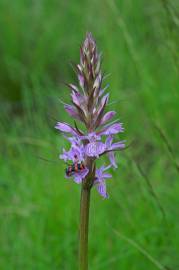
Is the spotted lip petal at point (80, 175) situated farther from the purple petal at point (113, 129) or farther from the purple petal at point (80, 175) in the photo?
the purple petal at point (113, 129)

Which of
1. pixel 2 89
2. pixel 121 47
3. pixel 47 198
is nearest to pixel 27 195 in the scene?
pixel 47 198

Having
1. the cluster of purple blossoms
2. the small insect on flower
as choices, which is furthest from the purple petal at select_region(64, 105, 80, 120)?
the small insect on flower

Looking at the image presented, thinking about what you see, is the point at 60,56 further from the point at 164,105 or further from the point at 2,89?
the point at 164,105

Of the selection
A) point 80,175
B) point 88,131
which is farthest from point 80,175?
point 88,131

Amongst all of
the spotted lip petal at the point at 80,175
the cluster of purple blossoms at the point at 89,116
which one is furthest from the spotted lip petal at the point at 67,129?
the spotted lip petal at the point at 80,175

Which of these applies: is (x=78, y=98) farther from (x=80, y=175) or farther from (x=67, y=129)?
(x=80, y=175)

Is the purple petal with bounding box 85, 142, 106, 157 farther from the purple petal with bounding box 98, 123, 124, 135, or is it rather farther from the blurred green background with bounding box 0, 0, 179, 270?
the blurred green background with bounding box 0, 0, 179, 270
